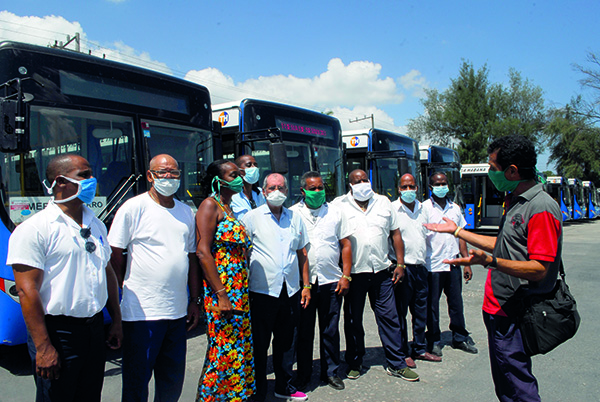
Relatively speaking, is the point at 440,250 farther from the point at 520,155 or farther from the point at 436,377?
the point at 520,155

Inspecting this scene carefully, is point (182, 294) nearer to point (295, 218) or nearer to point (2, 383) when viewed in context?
point (295, 218)

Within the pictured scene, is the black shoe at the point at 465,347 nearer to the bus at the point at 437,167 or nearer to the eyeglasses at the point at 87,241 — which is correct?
the eyeglasses at the point at 87,241

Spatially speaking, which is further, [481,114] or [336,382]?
[481,114]

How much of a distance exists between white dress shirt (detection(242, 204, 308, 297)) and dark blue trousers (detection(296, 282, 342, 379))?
1.41 feet

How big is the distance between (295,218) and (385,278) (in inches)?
47.4

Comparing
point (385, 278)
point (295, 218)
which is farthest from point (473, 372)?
point (295, 218)

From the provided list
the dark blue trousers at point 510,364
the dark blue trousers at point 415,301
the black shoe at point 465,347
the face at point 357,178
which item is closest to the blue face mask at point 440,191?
the dark blue trousers at point 415,301

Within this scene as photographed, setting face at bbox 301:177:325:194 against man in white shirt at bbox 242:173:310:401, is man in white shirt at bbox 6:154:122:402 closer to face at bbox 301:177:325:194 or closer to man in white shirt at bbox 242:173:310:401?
man in white shirt at bbox 242:173:310:401

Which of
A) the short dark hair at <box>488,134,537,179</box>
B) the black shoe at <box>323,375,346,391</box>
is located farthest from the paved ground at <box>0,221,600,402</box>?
the short dark hair at <box>488,134,537,179</box>

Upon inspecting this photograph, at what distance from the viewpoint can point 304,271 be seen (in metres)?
3.94

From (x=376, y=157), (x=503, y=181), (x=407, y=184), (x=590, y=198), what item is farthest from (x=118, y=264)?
(x=590, y=198)

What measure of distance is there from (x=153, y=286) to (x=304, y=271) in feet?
4.52

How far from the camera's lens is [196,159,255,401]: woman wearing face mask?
10.8 feet

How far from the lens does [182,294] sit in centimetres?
314
